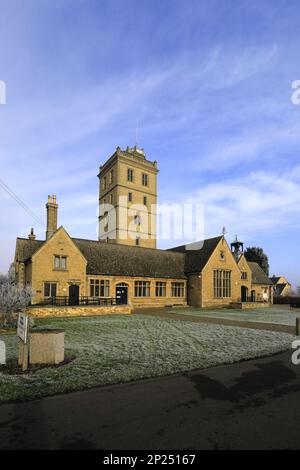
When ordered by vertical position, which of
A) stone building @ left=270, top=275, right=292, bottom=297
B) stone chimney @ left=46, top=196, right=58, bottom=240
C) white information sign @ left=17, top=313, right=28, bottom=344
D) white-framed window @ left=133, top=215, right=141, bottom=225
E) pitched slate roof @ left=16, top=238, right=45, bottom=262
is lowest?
stone building @ left=270, top=275, right=292, bottom=297

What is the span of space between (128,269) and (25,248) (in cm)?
1116

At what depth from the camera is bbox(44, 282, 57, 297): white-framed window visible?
95.9ft

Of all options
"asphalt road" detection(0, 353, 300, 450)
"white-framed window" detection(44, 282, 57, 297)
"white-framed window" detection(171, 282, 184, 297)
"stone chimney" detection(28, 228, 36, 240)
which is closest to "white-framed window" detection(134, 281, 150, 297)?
"white-framed window" detection(171, 282, 184, 297)

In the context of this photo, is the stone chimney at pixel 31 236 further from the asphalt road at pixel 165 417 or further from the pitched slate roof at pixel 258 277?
the asphalt road at pixel 165 417

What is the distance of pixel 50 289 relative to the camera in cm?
2944

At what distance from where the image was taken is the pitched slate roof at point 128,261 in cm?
3400

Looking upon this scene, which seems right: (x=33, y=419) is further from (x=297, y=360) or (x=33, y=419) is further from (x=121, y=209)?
(x=121, y=209)

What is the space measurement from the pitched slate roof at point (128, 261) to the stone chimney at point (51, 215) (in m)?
2.73

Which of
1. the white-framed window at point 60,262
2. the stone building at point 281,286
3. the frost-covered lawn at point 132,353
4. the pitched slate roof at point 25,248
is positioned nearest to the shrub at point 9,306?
the frost-covered lawn at point 132,353

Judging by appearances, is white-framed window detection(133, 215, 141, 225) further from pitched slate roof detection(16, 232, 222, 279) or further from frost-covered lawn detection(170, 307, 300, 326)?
frost-covered lawn detection(170, 307, 300, 326)

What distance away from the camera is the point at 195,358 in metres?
9.88

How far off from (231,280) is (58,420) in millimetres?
38807

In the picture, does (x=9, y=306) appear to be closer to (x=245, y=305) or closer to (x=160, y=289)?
(x=160, y=289)
